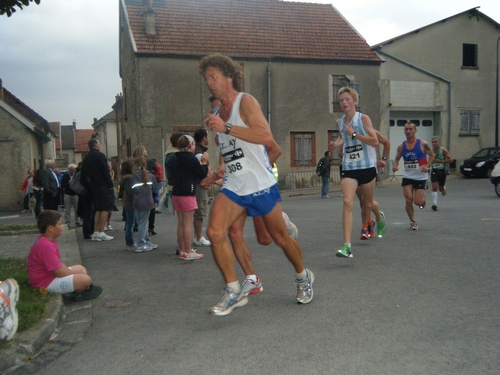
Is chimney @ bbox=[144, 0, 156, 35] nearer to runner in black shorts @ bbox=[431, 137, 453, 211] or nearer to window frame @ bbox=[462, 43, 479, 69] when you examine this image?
runner in black shorts @ bbox=[431, 137, 453, 211]

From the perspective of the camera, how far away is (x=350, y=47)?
29.9 metres

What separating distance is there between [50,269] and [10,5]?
12.2ft

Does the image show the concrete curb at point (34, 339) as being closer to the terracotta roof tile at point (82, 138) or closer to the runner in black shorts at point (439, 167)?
the runner in black shorts at point (439, 167)

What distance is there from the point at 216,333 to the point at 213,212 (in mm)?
987

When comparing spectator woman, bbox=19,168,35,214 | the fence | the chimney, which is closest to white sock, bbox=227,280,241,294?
spectator woman, bbox=19,168,35,214

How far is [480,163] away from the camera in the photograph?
2872 centimetres

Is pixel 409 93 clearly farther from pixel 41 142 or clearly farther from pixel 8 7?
pixel 8 7

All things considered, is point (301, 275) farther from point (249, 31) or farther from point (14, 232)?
point (249, 31)

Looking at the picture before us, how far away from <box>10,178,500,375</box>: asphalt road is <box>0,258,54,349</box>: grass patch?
43 cm

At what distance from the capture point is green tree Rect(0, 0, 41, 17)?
6818mm

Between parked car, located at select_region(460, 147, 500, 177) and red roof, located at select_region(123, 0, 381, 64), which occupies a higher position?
red roof, located at select_region(123, 0, 381, 64)

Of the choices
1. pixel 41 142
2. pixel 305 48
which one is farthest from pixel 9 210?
pixel 305 48

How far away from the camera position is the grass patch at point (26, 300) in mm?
4250

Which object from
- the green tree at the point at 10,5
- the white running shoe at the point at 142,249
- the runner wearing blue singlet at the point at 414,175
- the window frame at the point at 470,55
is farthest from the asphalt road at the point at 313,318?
the window frame at the point at 470,55
